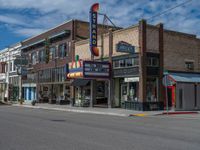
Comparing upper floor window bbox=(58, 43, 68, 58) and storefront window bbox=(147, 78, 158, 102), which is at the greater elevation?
upper floor window bbox=(58, 43, 68, 58)

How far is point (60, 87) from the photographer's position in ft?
149

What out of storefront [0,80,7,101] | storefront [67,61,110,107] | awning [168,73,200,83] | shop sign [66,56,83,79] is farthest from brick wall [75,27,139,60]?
storefront [0,80,7,101]

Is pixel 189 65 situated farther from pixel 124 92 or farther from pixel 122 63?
pixel 124 92

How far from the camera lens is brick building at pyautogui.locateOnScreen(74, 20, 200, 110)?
29047 millimetres

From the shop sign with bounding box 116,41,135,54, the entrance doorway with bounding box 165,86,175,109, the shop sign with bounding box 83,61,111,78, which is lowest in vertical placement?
the entrance doorway with bounding box 165,86,175,109

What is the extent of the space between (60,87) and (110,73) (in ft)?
46.9

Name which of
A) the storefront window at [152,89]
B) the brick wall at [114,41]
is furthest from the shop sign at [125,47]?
the storefront window at [152,89]

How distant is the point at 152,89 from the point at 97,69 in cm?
614

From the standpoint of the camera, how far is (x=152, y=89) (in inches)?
1172

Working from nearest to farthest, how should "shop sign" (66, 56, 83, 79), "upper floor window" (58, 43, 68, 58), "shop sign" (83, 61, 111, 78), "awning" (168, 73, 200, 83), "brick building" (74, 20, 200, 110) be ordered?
1. "brick building" (74, 20, 200, 110)
2. "awning" (168, 73, 200, 83)
3. "shop sign" (83, 61, 111, 78)
4. "shop sign" (66, 56, 83, 79)
5. "upper floor window" (58, 43, 68, 58)

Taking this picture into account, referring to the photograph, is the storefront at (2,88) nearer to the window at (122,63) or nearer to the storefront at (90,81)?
the storefront at (90,81)

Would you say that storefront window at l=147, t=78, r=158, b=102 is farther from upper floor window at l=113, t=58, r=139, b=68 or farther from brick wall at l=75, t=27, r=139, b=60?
brick wall at l=75, t=27, r=139, b=60

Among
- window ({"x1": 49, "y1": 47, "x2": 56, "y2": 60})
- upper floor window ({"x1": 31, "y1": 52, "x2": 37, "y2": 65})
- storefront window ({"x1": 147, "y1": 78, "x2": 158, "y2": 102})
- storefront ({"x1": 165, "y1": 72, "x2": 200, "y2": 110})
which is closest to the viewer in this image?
storefront ({"x1": 165, "y1": 72, "x2": 200, "y2": 110})

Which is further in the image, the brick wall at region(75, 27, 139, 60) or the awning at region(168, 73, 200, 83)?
the brick wall at region(75, 27, 139, 60)
